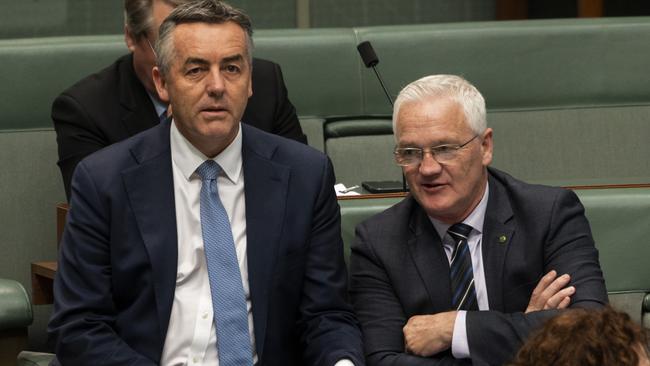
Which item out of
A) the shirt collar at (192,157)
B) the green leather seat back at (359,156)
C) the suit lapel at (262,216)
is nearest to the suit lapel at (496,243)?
the suit lapel at (262,216)

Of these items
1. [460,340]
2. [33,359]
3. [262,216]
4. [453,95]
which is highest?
[453,95]

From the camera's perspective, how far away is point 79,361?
2260 mm

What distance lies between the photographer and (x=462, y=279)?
7.92 feet

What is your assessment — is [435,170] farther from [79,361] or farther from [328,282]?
[79,361]

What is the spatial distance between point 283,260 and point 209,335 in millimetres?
206

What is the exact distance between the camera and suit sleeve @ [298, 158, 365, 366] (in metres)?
2.32

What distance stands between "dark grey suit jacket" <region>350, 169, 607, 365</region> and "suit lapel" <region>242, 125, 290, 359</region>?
0.71ft

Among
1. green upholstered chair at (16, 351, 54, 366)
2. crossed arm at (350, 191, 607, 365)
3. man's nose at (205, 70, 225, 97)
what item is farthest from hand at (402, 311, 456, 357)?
green upholstered chair at (16, 351, 54, 366)

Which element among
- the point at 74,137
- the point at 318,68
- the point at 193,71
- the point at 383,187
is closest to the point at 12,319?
the point at 193,71

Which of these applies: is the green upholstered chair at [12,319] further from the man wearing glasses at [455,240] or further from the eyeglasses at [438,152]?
the eyeglasses at [438,152]

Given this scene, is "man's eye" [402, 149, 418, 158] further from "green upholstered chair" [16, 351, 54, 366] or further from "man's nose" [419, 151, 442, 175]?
"green upholstered chair" [16, 351, 54, 366]

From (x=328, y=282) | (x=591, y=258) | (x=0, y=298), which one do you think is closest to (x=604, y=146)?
(x=591, y=258)

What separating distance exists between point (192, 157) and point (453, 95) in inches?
21.5

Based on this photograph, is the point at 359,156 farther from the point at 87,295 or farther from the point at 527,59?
the point at 87,295
